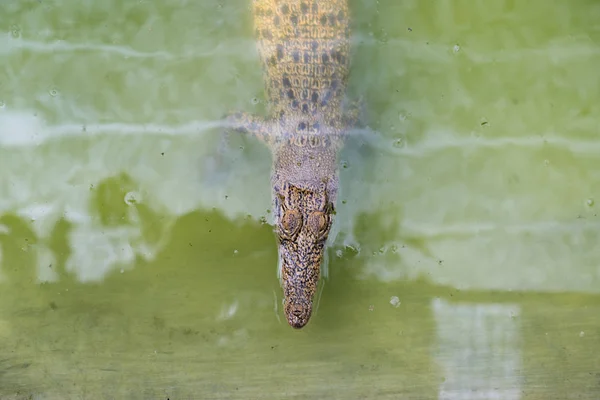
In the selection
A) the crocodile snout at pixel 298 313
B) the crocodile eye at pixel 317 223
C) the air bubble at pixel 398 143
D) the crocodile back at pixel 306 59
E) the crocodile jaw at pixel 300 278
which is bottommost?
the crocodile snout at pixel 298 313

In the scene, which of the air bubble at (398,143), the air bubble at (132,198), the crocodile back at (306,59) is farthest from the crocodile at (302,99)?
the air bubble at (132,198)

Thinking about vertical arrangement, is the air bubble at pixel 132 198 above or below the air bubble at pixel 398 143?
below

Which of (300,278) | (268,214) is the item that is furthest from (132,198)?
(300,278)

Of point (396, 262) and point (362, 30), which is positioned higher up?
point (362, 30)

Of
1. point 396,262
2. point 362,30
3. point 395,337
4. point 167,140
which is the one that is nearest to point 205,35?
point 167,140

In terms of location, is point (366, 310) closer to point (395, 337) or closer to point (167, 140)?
point (395, 337)

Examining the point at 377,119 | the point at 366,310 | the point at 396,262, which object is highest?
the point at 377,119

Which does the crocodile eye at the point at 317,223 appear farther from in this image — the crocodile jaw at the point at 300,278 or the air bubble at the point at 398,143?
the air bubble at the point at 398,143
